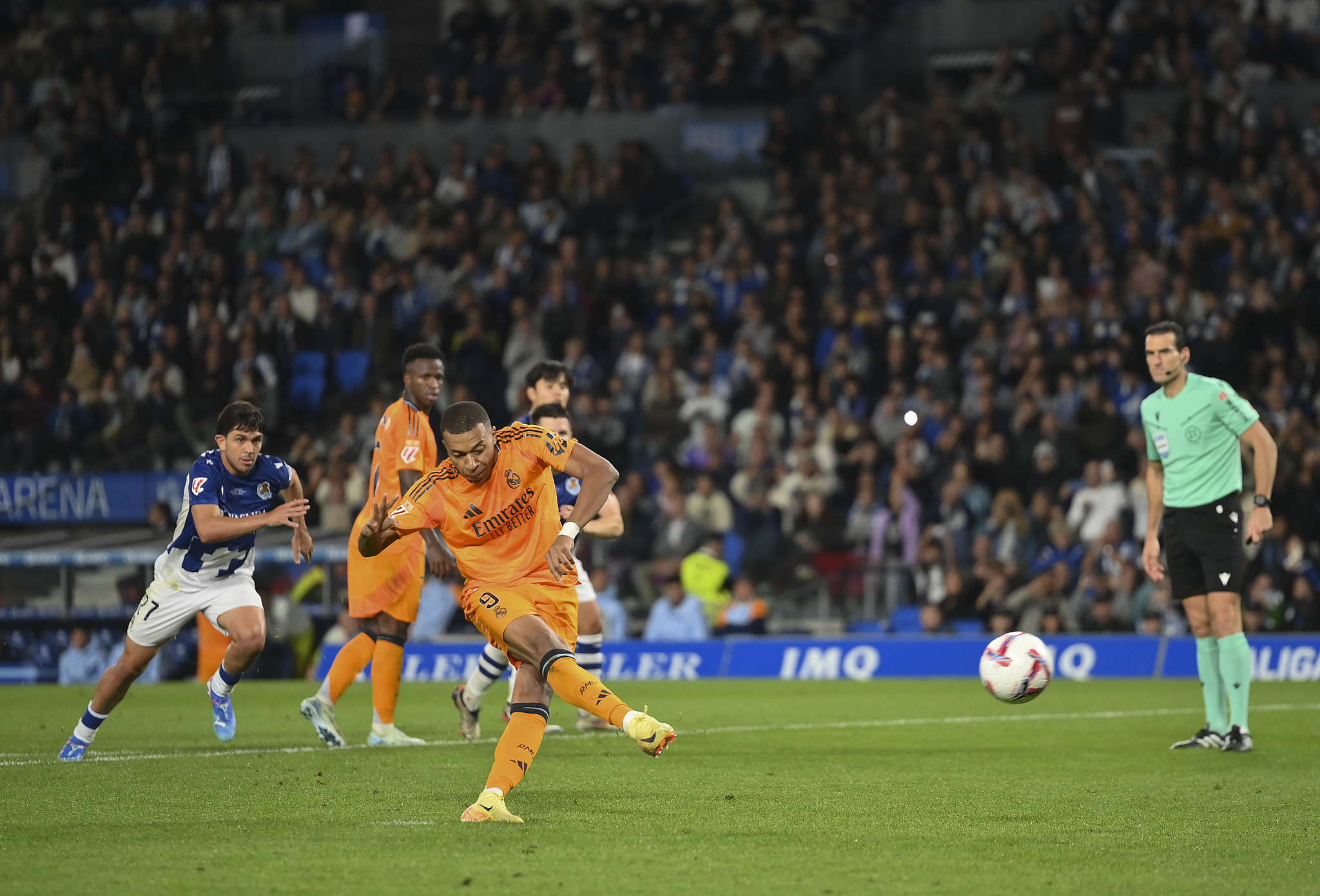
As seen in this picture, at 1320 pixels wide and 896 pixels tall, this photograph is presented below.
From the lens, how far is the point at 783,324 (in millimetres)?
22094

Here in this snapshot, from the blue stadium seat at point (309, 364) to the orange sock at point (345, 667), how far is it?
43.0 feet

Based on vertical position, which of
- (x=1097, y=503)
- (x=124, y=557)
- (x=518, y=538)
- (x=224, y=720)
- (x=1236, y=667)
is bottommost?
(x=124, y=557)

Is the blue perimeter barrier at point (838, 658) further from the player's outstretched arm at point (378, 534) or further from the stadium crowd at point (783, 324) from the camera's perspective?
the player's outstretched arm at point (378, 534)

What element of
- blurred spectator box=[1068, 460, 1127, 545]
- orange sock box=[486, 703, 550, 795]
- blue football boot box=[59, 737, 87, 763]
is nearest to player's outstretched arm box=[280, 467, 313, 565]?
blue football boot box=[59, 737, 87, 763]

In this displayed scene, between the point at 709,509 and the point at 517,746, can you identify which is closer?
the point at 517,746

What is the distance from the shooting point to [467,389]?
21.8 m

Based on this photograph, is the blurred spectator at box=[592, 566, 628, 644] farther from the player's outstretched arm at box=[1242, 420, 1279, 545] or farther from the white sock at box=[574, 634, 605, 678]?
the player's outstretched arm at box=[1242, 420, 1279, 545]

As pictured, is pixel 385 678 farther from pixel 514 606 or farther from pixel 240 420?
pixel 514 606

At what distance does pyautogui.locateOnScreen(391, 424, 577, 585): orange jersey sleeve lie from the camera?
Answer: 25.0 feet

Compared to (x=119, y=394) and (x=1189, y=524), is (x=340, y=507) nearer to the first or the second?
(x=119, y=394)

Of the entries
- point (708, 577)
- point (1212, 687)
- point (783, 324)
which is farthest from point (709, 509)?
point (1212, 687)

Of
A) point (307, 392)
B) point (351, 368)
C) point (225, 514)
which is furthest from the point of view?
point (351, 368)

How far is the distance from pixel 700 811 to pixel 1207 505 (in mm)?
4425

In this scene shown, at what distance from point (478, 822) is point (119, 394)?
1757 centimetres
